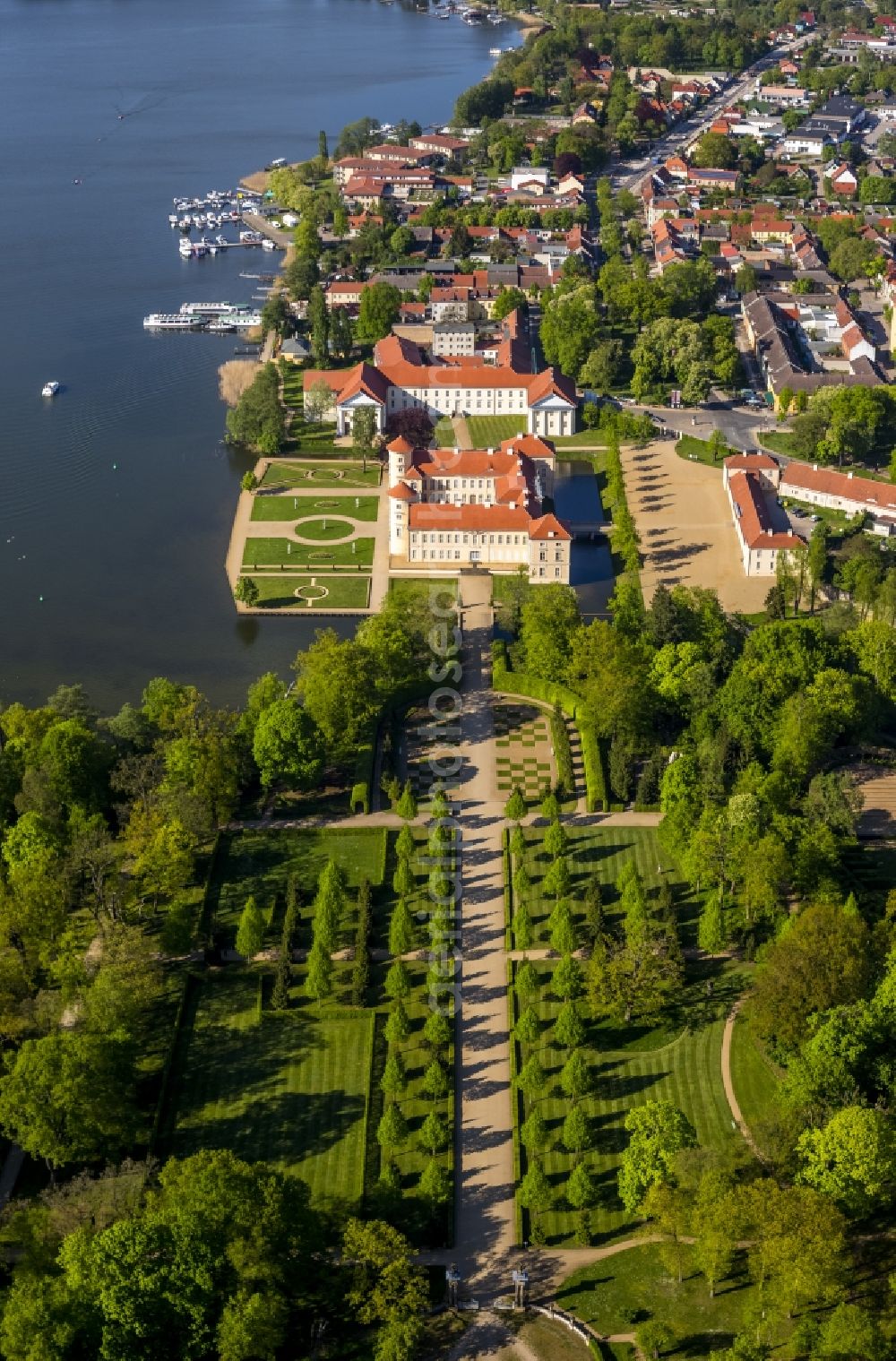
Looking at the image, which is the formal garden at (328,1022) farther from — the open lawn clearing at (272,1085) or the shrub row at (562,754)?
the shrub row at (562,754)

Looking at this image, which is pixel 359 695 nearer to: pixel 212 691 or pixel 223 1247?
pixel 212 691

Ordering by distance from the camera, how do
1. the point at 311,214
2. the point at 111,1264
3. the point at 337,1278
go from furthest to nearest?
the point at 311,214, the point at 337,1278, the point at 111,1264

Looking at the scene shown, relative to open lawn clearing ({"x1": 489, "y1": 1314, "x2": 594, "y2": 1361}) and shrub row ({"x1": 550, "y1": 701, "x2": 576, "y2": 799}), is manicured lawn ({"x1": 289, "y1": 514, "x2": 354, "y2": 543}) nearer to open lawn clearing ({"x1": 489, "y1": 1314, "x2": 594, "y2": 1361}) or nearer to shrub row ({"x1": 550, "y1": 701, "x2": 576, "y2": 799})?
shrub row ({"x1": 550, "y1": 701, "x2": 576, "y2": 799})

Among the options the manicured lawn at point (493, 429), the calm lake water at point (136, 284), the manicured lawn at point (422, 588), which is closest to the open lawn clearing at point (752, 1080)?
the manicured lawn at point (422, 588)

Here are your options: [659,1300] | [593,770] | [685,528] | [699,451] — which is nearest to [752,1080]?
[659,1300]

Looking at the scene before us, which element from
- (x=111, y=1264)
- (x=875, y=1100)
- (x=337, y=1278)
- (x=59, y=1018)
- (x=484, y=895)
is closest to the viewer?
(x=111, y=1264)

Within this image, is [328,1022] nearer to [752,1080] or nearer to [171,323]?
[752,1080]

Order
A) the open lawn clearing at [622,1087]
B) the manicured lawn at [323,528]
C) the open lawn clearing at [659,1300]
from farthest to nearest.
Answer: the manicured lawn at [323,528], the open lawn clearing at [622,1087], the open lawn clearing at [659,1300]

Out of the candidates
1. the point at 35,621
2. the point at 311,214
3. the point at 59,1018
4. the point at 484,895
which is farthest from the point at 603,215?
the point at 59,1018
